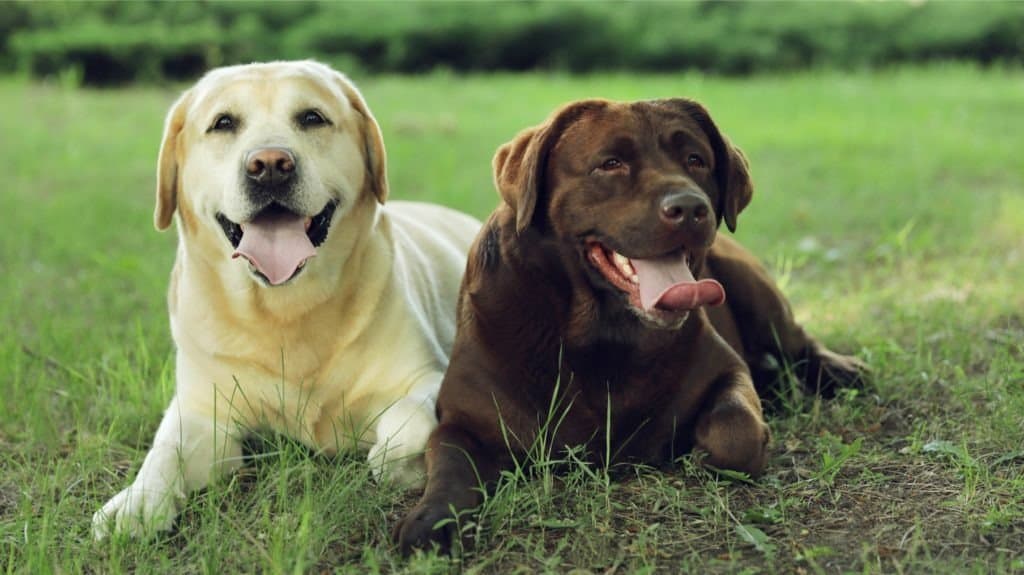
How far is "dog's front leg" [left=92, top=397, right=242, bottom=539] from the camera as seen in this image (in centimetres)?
330

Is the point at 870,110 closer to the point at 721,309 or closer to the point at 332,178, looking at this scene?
the point at 721,309

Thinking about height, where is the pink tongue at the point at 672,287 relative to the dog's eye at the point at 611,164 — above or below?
below

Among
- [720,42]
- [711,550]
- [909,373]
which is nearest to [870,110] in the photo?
[720,42]

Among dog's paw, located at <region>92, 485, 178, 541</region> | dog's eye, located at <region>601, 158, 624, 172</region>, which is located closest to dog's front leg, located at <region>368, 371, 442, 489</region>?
dog's paw, located at <region>92, 485, 178, 541</region>

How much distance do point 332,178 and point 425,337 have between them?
648mm

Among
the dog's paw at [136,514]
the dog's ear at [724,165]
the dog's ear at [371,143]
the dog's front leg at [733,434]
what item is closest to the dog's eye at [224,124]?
the dog's ear at [371,143]

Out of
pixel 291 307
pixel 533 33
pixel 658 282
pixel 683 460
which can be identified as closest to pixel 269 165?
pixel 291 307

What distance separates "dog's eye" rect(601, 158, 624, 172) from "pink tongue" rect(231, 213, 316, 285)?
0.94 metres

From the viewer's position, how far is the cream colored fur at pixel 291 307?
12.3 ft

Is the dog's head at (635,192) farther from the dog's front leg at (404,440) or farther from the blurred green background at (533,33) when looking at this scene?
the blurred green background at (533,33)

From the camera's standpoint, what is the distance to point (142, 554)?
3.20 m

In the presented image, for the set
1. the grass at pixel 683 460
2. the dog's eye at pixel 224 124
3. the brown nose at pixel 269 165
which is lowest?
the grass at pixel 683 460

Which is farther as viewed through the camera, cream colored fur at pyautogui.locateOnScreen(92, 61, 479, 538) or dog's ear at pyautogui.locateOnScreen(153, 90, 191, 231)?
dog's ear at pyautogui.locateOnScreen(153, 90, 191, 231)

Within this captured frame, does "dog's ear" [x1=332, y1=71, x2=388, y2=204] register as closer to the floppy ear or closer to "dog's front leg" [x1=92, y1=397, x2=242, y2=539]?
"dog's front leg" [x1=92, y1=397, x2=242, y2=539]
